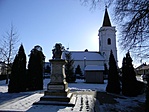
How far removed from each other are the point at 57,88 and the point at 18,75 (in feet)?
24.3

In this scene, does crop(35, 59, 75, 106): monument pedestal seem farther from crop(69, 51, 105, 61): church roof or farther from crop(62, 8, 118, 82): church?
crop(69, 51, 105, 61): church roof

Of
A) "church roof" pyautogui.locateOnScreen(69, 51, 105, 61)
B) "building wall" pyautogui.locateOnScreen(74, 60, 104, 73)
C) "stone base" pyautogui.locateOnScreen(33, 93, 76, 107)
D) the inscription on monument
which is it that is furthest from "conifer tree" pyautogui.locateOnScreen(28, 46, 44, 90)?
"church roof" pyautogui.locateOnScreen(69, 51, 105, 61)

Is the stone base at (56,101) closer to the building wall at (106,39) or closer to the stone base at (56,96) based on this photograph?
the stone base at (56,96)

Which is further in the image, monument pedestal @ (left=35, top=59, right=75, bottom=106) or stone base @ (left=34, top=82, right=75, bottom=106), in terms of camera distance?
monument pedestal @ (left=35, top=59, right=75, bottom=106)

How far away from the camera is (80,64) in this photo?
162 feet

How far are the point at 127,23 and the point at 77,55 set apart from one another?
44.3 m

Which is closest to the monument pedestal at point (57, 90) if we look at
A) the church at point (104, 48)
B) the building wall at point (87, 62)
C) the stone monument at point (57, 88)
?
the stone monument at point (57, 88)

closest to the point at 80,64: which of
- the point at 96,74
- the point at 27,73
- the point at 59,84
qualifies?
the point at 96,74

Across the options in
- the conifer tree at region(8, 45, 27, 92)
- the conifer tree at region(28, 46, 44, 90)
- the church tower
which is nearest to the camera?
the conifer tree at region(8, 45, 27, 92)

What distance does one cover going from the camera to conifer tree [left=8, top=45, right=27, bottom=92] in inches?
576

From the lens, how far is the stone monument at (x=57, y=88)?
876 cm

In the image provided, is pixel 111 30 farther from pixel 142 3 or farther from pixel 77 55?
pixel 142 3

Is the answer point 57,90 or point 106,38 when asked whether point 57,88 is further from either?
point 106,38

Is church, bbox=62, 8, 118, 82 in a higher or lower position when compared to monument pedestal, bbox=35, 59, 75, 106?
higher
